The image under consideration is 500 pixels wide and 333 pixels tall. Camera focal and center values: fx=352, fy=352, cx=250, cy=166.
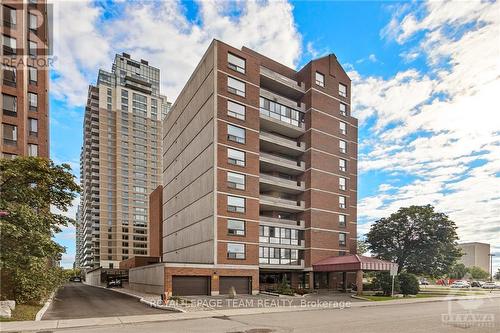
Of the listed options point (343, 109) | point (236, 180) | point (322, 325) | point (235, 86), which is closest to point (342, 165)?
point (343, 109)

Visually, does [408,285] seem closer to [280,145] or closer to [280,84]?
[280,145]

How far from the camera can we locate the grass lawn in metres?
18.0

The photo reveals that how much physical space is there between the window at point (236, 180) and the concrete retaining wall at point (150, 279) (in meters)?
10.6

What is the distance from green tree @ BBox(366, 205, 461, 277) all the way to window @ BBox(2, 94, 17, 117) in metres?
47.8

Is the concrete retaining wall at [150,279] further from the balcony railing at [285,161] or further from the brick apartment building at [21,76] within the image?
the brick apartment building at [21,76]

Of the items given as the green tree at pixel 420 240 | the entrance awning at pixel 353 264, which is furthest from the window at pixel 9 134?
the green tree at pixel 420 240

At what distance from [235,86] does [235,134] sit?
5.42 m

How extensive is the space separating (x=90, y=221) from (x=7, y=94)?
9225 centimetres

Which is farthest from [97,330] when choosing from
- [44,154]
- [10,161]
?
[44,154]

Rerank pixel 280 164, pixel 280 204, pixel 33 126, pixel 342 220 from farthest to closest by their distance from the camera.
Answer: pixel 342 220 → pixel 33 126 → pixel 280 164 → pixel 280 204

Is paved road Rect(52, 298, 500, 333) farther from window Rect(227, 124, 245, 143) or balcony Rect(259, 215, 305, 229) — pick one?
window Rect(227, 124, 245, 143)

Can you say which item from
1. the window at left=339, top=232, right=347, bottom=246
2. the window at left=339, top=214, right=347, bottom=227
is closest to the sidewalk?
the window at left=339, top=232, right=347, bottom=246

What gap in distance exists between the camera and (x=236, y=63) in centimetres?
3941

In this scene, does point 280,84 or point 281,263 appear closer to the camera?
point 281,263
